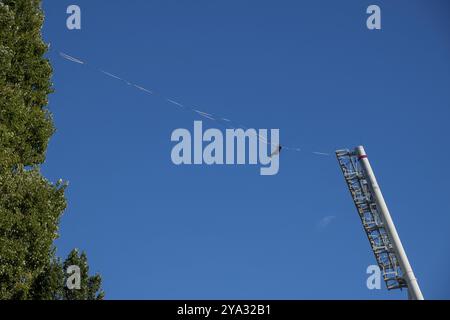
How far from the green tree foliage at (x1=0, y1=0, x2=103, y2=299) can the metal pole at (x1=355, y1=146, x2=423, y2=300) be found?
1915cm

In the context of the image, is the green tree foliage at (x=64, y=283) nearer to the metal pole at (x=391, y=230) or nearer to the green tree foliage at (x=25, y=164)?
the green tree foliage at (x=25, y=164)

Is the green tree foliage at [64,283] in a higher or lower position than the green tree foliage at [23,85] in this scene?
lower

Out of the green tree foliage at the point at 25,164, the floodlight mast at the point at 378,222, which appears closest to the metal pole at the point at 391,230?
the floodlight mast at the point at 378,222

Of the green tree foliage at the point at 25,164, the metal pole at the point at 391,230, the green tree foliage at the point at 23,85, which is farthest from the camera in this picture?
the metal pole at the point at 391,230

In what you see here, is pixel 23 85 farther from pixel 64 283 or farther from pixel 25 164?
pixel 64 283

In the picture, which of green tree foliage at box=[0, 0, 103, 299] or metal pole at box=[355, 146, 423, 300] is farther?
metal pole at box=[355, 146, 423, 300]

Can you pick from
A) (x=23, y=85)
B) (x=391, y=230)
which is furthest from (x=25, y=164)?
(x=391, y=230)

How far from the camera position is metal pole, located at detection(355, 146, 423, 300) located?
133ft

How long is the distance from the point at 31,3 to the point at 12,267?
1535 centimetres

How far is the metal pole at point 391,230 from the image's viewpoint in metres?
40.5

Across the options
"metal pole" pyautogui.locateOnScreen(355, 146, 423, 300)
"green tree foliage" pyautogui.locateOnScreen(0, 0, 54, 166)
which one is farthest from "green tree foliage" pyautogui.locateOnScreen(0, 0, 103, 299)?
"metal pole" pyautogui.locateOnScreen(355, 146, 423, 300)

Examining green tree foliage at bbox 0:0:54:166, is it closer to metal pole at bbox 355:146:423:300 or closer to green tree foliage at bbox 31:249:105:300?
green tree foliage at bbox 31:249:105:300

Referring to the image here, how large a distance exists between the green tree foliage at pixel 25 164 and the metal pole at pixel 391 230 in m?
19.1

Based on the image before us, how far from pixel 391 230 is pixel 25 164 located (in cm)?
2203
